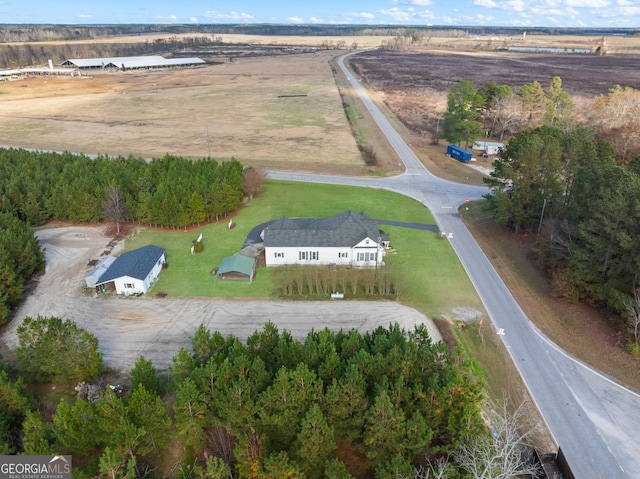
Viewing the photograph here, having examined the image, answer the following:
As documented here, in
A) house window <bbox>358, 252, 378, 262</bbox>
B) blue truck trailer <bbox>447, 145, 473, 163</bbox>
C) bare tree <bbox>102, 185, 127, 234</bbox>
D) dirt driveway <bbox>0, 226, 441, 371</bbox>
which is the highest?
blue truck trailer <bbox>447, 145, 473, 163</bbox>

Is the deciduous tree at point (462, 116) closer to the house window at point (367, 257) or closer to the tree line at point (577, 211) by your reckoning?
the tree line at point (577, 211)

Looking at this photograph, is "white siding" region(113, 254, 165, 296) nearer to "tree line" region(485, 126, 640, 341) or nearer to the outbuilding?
the outbuilding

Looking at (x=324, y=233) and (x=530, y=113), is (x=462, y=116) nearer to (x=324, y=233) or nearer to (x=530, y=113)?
(x=530, y=113)

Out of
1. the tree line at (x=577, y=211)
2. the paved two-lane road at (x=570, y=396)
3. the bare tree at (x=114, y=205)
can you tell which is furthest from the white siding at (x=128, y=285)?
the tree line at (x=577, y=211)

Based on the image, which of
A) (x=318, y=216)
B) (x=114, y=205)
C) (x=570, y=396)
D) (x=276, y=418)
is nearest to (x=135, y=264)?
(x=114, y=205)

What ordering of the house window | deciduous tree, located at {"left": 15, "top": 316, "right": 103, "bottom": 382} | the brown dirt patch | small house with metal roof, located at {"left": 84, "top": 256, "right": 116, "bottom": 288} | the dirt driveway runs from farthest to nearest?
1. the brown dirt patch
2. the house window
3. small house with metal roof, located at {"left": 84, "top": 256, "right": 116, "bottom": 288}
4. the dirt driveway
5. deciduous tree, located at {"left": 15, "top": 316, "right": 103, "bottom": 382}

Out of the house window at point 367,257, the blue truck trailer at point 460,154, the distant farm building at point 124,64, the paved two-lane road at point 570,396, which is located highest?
the distant farm building at point 124,64

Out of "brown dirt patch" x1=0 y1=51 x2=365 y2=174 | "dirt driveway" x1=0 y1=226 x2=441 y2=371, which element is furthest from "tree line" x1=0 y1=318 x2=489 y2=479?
"brown dirt patch" x1=0 y1=51 x2=365 y2=174
